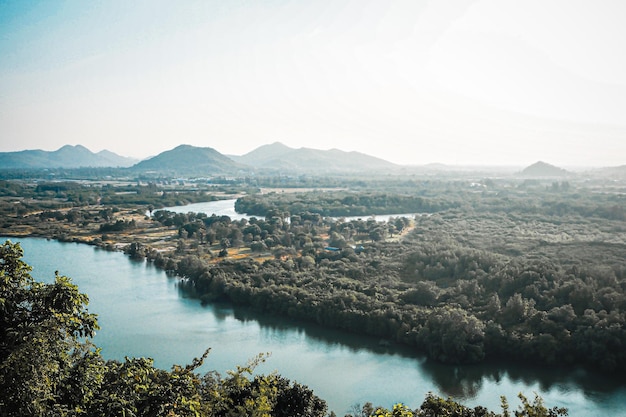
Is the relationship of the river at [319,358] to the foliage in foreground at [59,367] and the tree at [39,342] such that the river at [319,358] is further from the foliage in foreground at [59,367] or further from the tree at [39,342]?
the tree at [39,342]

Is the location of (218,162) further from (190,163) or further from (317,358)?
(317,358)

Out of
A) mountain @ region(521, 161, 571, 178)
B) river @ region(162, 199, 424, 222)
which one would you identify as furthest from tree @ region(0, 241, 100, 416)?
mountain @ region(521, 161, 571, 178)

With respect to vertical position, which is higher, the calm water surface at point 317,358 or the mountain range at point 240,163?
the mountain range at point 240,163

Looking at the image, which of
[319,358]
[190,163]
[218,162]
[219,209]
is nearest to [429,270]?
[319,358]

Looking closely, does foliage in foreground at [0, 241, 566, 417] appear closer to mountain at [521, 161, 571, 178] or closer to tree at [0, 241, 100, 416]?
tree at [0, 241, 100, 416]

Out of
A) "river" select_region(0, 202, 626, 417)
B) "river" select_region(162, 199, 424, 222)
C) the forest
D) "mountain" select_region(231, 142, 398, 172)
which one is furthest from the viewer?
"mountain" select_region(231, 142, 398, 172)

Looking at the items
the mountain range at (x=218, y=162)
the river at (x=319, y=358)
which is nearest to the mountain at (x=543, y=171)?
the mountain range at (x=218, y=162)

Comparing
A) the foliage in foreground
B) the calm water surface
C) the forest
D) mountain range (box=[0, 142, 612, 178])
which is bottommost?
the calm water surface
